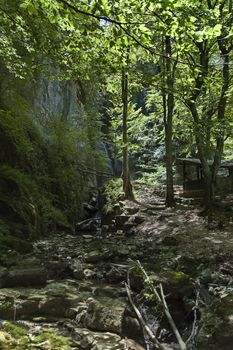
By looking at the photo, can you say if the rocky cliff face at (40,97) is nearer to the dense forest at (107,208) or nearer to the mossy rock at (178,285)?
the dense forest at (107,208)

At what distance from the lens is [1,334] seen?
12.4ft

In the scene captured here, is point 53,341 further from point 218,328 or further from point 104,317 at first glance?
point 218,328

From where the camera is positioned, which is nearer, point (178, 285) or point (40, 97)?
point (178, 285)

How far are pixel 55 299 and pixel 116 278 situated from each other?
1.59 metres

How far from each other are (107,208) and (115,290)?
8707mm

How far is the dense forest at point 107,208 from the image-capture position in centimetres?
403

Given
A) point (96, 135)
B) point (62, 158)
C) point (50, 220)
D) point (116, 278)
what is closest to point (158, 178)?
point (96, 135)

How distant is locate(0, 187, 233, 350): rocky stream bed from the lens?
396 cm

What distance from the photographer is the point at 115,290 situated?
5.58m

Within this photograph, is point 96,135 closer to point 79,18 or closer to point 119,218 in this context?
point 119,218

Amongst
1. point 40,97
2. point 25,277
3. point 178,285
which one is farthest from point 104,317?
point 40,97

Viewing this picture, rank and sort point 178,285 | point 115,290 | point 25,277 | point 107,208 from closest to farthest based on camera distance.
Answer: point 178,285
point 115,290
point 25,277
point 107,208

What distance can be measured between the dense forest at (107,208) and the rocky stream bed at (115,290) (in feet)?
0.07

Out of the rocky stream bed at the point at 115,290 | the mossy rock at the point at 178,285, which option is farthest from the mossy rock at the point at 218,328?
the mossy rock at the point at 178,285
